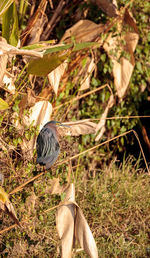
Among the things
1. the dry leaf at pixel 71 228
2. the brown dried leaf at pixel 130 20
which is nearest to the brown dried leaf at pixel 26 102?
the dry leaf at pixel 71 228

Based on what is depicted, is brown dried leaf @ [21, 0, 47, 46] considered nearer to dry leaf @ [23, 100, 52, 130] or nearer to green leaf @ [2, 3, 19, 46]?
green leaf @ [2, 3, 19, 46]

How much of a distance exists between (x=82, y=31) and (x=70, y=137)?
32.0 inches

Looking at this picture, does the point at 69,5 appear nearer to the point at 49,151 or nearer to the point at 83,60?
the point at 83,60

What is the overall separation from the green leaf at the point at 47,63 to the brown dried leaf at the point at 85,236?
747 mm

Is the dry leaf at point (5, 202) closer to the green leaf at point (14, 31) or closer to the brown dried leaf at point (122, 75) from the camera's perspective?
the green leaf at point (14, 31)

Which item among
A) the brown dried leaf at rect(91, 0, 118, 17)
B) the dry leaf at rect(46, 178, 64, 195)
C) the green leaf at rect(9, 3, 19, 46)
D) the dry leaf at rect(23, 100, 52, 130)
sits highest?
the green leaf at rect(9, 3, 19, 46)

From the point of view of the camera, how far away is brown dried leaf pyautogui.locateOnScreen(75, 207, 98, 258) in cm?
159

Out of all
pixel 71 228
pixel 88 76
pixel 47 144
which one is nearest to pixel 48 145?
pixel 47 144

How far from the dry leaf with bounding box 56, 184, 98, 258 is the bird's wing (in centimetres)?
28

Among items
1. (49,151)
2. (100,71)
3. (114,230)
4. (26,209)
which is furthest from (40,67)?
(100,71)

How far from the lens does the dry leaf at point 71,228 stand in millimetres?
1624

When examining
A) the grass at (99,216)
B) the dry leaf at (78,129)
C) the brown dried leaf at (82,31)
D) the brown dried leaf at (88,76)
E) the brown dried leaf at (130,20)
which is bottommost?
the grass at (99,216)

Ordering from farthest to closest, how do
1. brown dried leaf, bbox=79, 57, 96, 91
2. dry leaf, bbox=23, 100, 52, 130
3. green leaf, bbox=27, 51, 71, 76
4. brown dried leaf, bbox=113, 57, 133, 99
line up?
brown dried leaf, bbox=113, 57, 133, 99, brown dried leaf, bbox=79, 57, 96, 91, dry leaf, bbox=23, 100, 52, 130, green leaf, bbox=27, 51, 71, 76

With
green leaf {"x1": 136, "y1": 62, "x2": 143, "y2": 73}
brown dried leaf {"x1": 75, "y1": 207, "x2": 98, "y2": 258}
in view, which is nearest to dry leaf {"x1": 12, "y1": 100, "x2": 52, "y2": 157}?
brown dried leaf {"x1": 75, "y1": 207, "x2": 98, "y2": 258}
